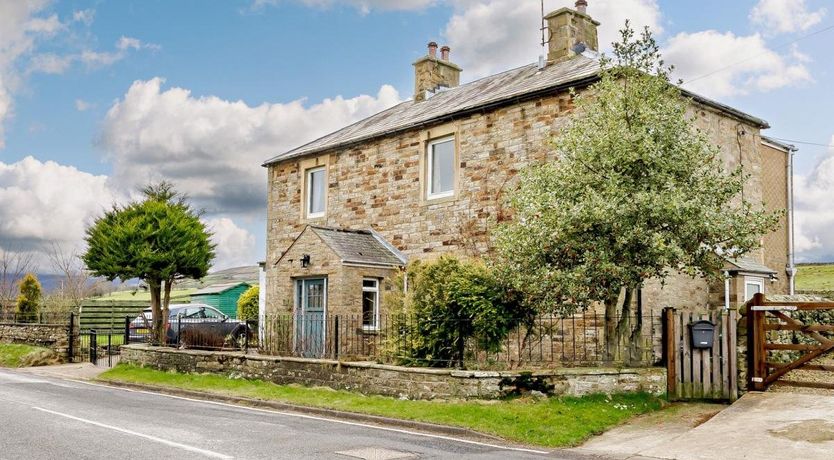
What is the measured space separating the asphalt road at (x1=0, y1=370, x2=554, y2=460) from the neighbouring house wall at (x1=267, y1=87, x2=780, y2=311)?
25.5 feet

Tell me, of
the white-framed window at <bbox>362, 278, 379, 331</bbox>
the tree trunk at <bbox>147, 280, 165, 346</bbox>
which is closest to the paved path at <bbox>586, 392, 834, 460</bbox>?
the white-framed window at <bbox>362, 278, 379, 331</bbox>

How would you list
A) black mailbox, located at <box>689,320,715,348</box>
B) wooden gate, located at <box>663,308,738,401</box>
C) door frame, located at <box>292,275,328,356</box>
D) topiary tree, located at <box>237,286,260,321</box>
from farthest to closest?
1. topiary tree, located at <box>237,286,260,321</box>
2. door frame, located at <box>292,275,328,356</box>
3. black mailbox, located at <box>689,320,715,348</box>
4. wooden gate, located at <box>663,308,738,401</box>

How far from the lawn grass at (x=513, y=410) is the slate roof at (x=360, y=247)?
484cm

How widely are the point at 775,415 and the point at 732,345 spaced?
221 cm

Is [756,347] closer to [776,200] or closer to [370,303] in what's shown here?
[370,303]

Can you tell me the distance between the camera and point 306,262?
811 inches

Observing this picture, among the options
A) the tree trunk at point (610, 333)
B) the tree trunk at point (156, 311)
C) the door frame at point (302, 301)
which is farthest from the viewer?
the tree trunk at point (156, 311)

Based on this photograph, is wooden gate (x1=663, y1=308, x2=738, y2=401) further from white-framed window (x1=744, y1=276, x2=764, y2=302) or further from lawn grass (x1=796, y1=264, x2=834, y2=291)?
lawn grass (x1=796, y1=264, x2=834, y2=291)

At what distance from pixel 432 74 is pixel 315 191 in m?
6.18

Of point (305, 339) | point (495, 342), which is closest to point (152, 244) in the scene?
point (305, 339)

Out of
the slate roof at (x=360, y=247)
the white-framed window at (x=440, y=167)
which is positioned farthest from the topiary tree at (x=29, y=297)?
the white-framed window at (x=440, y=167)

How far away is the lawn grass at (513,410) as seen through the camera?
11.3 meters

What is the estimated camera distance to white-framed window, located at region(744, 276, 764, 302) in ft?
59.7

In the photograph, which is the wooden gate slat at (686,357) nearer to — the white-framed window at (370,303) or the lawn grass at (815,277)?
the white-framed window at (370,303)
